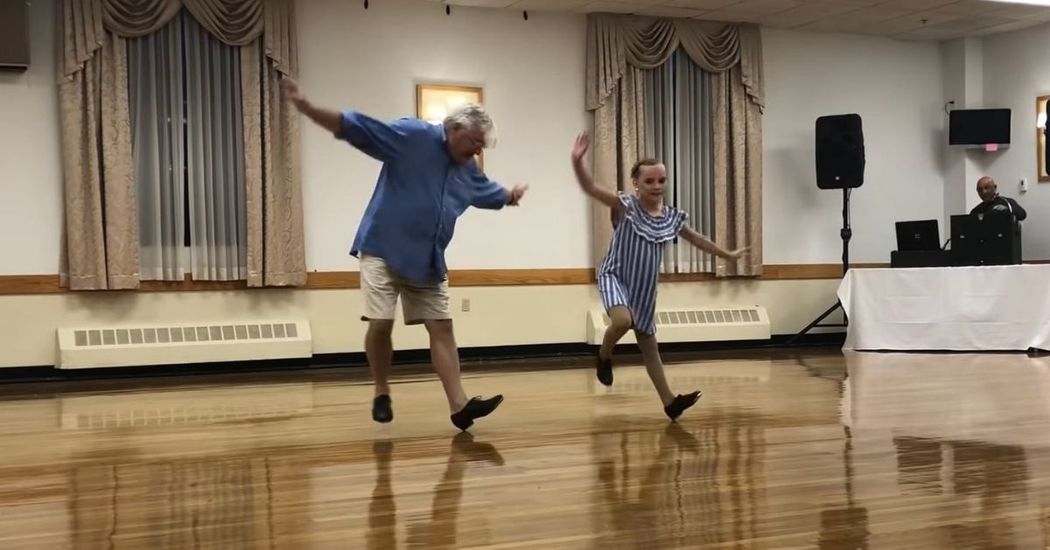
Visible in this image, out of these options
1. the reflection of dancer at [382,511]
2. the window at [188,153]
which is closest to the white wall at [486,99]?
the window at [188,153]

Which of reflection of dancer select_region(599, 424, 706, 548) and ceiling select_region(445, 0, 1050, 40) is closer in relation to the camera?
reflection of dancer select_region(599, 424, 706, 548)

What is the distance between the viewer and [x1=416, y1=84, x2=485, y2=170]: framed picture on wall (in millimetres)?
8055

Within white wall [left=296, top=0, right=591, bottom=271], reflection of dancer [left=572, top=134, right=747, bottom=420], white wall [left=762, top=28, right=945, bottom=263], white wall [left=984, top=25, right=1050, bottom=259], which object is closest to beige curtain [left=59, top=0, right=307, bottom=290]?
white wall [left=296, top=0, right=591, bottom=271]

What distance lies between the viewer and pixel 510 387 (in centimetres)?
570

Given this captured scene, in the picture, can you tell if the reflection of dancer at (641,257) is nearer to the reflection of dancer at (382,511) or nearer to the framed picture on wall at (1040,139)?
the reflection of dancer at (382,511)

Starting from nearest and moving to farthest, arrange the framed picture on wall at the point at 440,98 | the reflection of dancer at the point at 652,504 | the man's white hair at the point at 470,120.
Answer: the reflection of dancer at the point at 652,504 < the man's white hair at the point at 470,120 < the framed picture on wall at the point at 440,98

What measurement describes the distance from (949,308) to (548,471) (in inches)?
235

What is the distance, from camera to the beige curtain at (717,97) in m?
8.52

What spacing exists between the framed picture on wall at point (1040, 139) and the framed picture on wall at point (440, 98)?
5.18 meters

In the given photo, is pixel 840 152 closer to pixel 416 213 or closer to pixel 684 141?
pixel 684 141

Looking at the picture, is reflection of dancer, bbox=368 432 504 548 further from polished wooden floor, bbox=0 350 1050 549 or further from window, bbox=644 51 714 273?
window, bbox=644 51 714 273

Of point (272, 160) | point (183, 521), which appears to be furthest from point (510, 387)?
point (183, 521)

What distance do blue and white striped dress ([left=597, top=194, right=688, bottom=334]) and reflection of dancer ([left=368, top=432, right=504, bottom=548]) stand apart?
36.8 inches

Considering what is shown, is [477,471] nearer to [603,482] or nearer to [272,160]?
[603,482]
